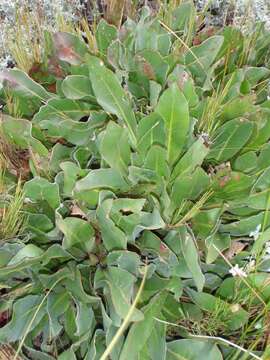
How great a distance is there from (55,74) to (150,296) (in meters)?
0.75

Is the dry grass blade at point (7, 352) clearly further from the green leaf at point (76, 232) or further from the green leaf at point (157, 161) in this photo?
the green leaf at point (157, 161)

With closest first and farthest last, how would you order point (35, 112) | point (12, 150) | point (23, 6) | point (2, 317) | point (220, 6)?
point (2, 317)
point (12, 150)
point (35, 112)
point (23, 6)
point (220, 6)

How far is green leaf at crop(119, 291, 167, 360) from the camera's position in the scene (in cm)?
125

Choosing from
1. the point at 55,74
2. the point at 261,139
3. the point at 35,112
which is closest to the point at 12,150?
the point at 35,112

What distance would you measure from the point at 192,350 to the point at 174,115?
0.55 metres

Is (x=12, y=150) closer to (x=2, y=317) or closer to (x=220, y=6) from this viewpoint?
(x=2, y=317)

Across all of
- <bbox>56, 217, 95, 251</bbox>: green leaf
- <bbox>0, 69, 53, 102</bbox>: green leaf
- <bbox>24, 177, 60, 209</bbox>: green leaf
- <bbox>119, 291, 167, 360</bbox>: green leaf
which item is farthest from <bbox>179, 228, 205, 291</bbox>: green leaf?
<bbox>0, 69, 53, 102</bbox>: green leaf

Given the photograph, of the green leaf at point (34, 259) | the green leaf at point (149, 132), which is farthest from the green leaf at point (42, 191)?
the green leaf at point (149, 132)

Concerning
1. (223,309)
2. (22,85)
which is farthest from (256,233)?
(22,85)

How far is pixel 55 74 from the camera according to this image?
1711 millimetres

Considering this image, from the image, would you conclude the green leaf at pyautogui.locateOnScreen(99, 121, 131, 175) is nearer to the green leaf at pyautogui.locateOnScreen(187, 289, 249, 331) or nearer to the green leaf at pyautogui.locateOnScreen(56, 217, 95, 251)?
the green leaf at pyautogui.locateOnScreen(56, 217, 95, 251)

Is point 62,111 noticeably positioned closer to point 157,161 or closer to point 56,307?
point 157,161

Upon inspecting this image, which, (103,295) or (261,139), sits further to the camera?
(261,139)

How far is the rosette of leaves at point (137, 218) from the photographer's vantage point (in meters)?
1.30
